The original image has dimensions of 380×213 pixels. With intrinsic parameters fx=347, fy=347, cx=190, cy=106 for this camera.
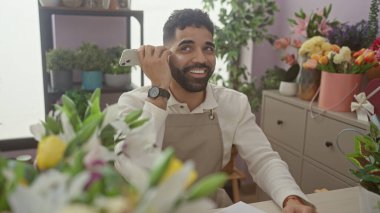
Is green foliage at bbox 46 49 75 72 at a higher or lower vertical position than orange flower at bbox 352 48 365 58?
lower

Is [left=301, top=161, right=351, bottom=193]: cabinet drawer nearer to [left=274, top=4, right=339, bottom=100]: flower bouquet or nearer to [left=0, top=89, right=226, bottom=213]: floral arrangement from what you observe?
[left=274, top=4, right=339, bottom=100]: flower bouquet

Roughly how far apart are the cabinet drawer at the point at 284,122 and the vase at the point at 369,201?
3.62ft

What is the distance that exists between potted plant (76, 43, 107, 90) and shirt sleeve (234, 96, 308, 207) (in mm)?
1078

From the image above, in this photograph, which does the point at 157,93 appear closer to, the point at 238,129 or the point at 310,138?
the point at 238,129

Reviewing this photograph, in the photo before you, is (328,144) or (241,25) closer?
(328,144)

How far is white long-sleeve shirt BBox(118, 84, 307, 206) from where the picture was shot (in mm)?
1245

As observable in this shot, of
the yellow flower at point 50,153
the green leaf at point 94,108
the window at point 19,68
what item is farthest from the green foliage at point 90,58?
the yellow flower at point 50,153

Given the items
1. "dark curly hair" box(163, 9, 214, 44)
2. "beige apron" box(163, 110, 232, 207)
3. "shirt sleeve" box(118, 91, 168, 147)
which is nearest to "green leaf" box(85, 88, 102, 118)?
"shirt sleeve" box(118, 91, 168, 147)

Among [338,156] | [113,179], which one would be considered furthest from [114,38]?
[113,179]

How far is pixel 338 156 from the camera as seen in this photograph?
67.9 inches

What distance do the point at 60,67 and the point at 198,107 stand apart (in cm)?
108

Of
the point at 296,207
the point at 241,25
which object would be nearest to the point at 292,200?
the point at 296,207

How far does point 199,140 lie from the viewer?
1.37 metres

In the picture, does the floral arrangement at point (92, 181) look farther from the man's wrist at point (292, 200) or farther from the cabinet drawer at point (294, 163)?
the cabinet drawer at point (294, 163)
